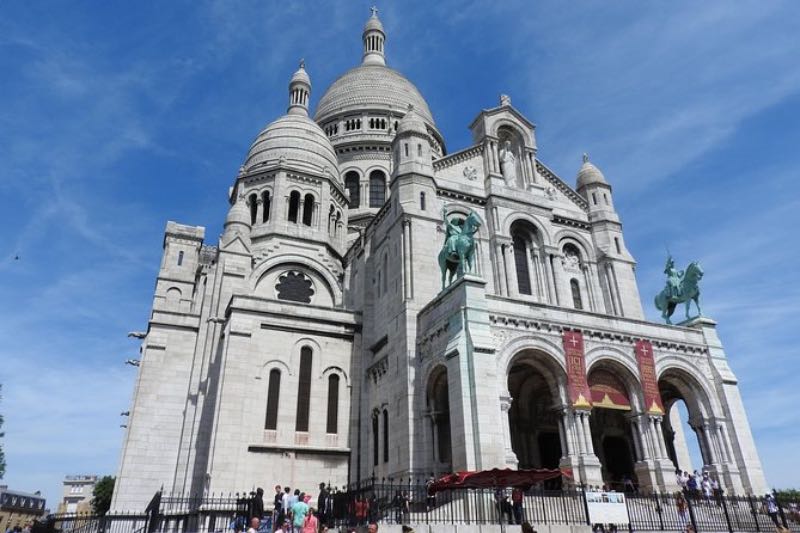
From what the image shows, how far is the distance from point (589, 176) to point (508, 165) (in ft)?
20.1

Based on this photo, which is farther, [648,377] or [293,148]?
[293,148]

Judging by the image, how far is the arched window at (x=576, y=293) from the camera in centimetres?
3091

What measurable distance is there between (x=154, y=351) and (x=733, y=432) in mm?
28834

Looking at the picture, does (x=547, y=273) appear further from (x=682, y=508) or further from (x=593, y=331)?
(x=682, y=508)

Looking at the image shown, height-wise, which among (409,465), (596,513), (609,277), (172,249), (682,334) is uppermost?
(172,249)

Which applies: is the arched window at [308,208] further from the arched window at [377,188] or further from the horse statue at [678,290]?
the horse statue at [678,290]

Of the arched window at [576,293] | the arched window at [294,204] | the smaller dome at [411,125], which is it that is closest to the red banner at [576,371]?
the arched window at [576,293]

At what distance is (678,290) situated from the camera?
28062 millimetres

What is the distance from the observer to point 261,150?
38562 millimetres

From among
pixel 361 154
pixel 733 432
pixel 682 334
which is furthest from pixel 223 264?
pixel 733 432

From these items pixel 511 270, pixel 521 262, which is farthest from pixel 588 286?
pixel 511 270

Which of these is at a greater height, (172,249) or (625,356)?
(172,249)

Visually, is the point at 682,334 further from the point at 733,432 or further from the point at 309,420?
the point at 309,420

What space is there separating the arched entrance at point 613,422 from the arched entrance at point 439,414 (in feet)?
19.7
